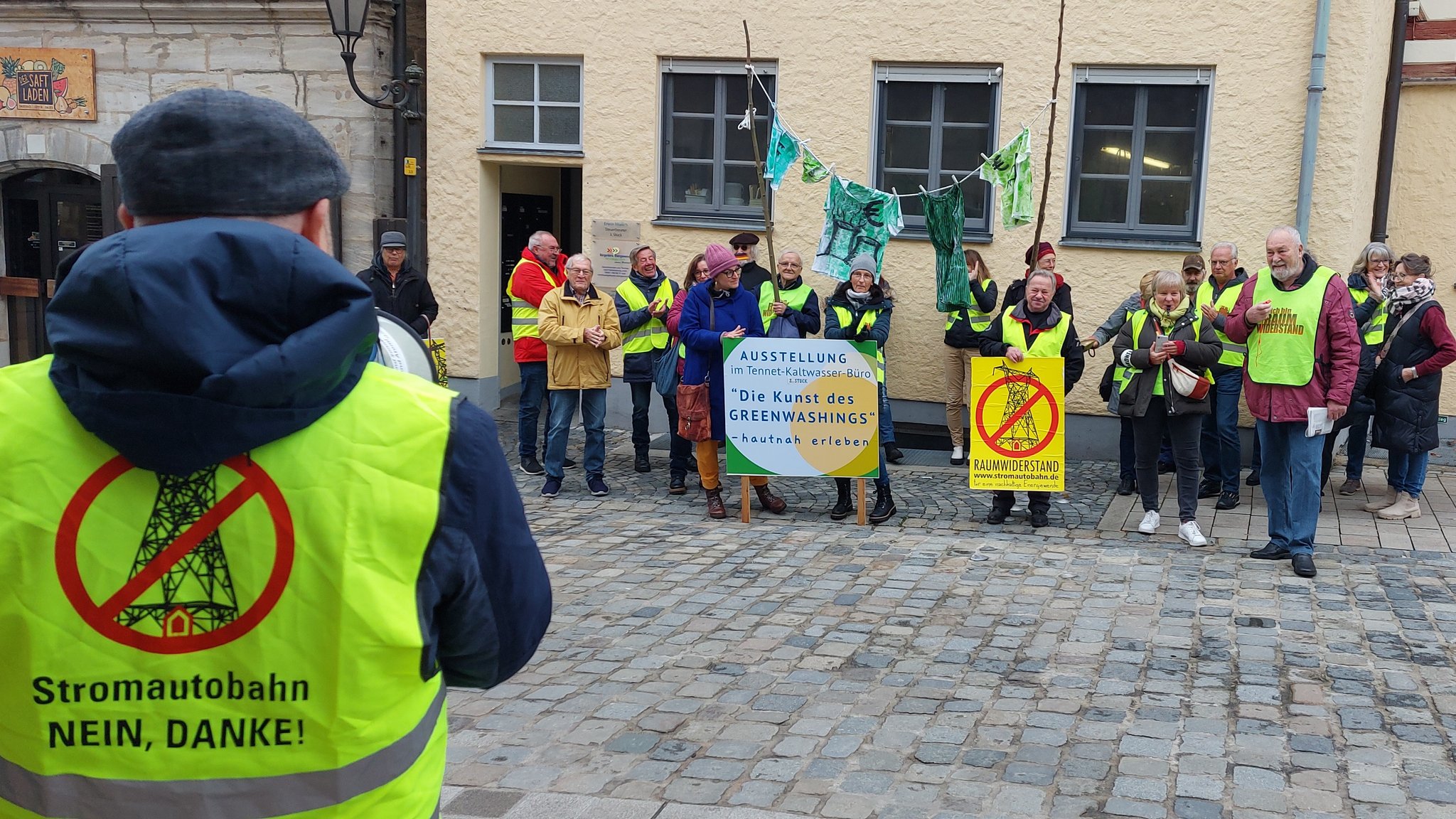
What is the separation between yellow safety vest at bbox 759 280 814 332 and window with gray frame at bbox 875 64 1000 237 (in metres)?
2.18

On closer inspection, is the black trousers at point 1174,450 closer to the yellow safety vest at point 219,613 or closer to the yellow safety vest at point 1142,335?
the yellow safety vest at point 1142,335

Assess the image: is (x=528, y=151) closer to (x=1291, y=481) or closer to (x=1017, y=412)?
(x=1017, y=412)

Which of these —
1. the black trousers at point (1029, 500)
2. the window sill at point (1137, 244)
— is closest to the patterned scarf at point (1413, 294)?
the window sill at point (1137, 244)

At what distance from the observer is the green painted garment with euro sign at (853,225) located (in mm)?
9945

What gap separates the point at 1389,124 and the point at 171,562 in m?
11.9

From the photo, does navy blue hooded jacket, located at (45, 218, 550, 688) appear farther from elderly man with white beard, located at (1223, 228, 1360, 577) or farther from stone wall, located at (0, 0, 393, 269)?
stone wall, located at (0, 0, 393, 269)

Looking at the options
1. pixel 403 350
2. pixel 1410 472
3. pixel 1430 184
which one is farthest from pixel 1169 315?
pixel 403 350

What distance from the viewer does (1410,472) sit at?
912 centimetres

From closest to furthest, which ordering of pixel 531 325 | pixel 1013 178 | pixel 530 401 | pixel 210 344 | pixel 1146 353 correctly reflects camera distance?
pixel 210 344
pixel 1146 353
pixel 1013 178
pixel 531 325
pixel 530 401

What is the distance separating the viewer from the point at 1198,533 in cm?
829

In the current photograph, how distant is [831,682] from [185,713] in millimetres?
4043

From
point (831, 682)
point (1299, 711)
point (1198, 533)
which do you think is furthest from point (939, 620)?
point (1198, 533)

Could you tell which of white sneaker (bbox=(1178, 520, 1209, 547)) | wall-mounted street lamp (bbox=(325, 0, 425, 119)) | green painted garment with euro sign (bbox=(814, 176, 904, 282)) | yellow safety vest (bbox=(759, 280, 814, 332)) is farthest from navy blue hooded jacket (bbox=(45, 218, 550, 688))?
wall-mounted street lamp (bbox=(325, 0, 425, 119))

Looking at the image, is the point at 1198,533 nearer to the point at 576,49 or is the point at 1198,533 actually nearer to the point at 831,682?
the point at 831,682
